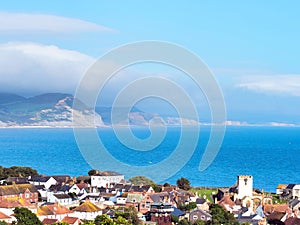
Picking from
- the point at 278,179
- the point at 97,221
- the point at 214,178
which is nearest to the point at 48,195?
the point at 97,221

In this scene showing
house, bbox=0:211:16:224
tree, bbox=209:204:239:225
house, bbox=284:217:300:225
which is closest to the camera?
house, bbox=0:211:16:224

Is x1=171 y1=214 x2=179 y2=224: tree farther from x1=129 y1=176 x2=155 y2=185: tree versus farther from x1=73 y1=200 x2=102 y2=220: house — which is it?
x1=129 y1=176 x2=155 y2=185: tree

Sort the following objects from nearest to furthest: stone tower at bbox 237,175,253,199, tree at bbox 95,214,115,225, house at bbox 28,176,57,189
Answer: tree at bbox 95,214,115,225
stone tower at bbox 237,175,253,199
house at bbox 28,176,57,189

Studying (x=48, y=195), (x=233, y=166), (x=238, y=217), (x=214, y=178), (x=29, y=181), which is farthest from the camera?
(x=233, y=166)

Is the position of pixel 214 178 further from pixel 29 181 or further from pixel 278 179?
pixel 29 181

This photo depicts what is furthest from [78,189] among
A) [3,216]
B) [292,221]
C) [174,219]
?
[292,221]

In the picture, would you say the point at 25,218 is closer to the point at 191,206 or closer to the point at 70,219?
the point at 70,219

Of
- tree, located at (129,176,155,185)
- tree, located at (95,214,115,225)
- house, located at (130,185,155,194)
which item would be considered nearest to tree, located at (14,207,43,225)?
tree, located at (95,214,115,225)
